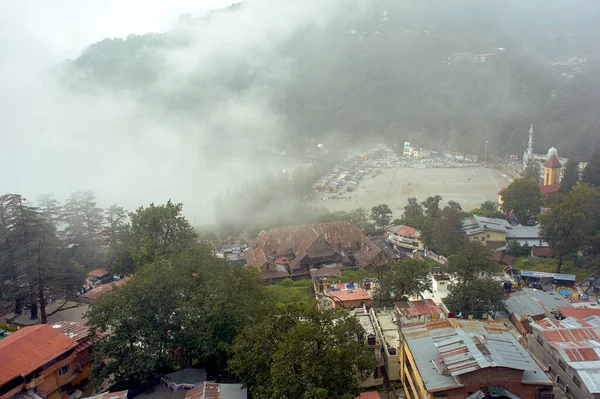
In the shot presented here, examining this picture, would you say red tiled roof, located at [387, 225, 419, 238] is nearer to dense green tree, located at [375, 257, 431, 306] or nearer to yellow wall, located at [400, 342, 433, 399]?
dense green tree, located at [375, 257, 431, 306]

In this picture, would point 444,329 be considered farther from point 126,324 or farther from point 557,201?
point 557,201

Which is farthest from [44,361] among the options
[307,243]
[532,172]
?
[532,172]

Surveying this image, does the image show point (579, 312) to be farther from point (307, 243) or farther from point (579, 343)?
point (307, 243)

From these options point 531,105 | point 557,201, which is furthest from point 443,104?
point 557,201

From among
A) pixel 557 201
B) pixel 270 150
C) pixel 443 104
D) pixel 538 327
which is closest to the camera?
pixel 538 327

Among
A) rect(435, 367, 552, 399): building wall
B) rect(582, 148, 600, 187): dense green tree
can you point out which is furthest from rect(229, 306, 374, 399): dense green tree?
rect(582, 148, 600, 187): dense green tree

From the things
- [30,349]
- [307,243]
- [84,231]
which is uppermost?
[84,231]

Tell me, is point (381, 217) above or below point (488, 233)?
above
